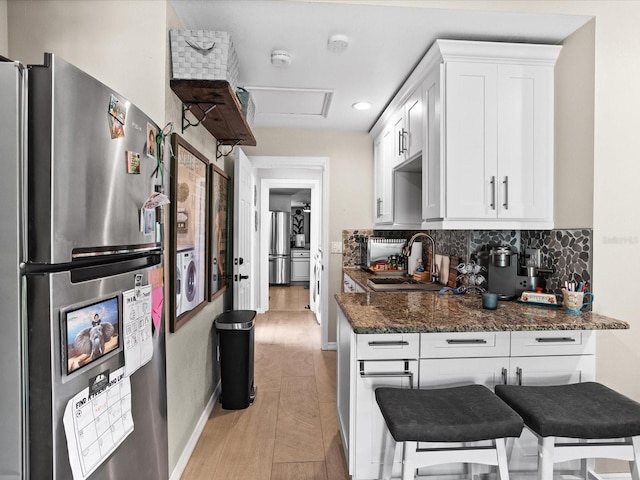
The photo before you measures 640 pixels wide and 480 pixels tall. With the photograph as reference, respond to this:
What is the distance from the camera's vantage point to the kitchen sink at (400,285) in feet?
8.86

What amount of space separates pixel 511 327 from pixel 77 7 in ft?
7.89

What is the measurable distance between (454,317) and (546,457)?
62cm

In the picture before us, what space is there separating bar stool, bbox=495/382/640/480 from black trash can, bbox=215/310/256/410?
1.67 metres

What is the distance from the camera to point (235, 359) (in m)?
2.57

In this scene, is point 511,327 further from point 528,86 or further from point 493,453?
point 528,86

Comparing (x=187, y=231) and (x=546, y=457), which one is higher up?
(x=187, y=231)

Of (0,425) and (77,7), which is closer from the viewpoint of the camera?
(0,425)

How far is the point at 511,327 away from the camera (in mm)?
1610

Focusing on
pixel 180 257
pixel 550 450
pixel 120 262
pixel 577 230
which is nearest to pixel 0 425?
pixel 120 262

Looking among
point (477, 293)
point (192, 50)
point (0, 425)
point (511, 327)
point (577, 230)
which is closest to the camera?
point (0, 425)

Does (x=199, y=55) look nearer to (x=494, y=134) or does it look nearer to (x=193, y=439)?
(x=494, y=134)

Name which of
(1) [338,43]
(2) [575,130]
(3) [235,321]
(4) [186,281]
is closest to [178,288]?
(4) [186,281]

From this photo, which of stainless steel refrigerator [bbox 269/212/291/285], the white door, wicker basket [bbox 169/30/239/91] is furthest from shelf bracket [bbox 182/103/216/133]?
stainless steel refrigerator [bbox 269/212/291/285]

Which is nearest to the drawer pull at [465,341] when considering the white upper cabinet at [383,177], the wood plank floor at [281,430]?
the wood plank floor at [281,430]
